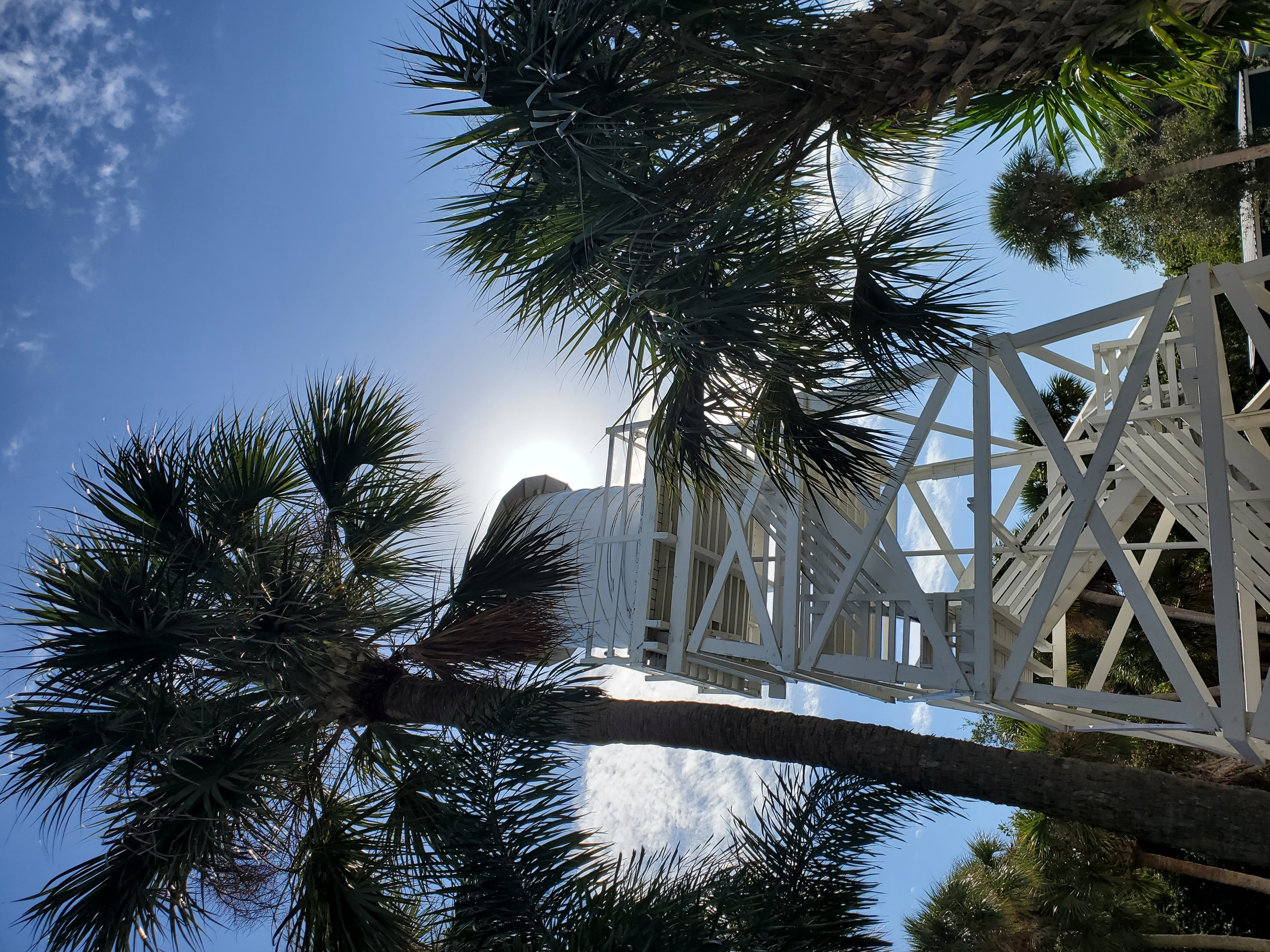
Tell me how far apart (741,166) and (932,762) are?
3.68 metres

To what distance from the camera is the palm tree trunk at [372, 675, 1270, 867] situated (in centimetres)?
387

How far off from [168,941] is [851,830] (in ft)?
12.8

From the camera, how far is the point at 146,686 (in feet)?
15.4

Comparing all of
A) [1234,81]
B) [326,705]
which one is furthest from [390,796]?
[1234,81]

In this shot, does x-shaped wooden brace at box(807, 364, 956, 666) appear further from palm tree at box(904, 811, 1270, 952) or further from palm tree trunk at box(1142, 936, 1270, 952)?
palm tree trunk at box(1142, 936, 1270, 952)

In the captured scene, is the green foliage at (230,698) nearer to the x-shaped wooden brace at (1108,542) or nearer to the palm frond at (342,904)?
the palm frond at (342,904)

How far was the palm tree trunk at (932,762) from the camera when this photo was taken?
152 inches

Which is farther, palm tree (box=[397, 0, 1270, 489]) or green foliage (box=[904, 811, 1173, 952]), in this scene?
green foliage (box=[904, 811, 1173, 952])

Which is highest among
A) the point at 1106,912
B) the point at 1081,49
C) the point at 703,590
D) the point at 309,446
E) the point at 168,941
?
the point at 1081,49

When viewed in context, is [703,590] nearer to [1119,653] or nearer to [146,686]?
[146,686]

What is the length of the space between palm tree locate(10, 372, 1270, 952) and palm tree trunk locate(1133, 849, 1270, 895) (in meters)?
7.74

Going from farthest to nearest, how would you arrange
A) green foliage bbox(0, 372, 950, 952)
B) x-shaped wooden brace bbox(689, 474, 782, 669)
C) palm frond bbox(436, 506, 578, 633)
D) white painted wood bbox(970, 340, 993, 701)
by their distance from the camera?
1. x-shaped wooden brace bbox(689, 474, 782, 669)
2. palm frond bbox(436, 506, 578, 633)
3. white painted wood bbox(970, 340, 993, 701)
4. green foliage bbox(0, 372, 950, 952)

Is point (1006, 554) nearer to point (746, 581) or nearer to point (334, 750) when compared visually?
point (746, 581)

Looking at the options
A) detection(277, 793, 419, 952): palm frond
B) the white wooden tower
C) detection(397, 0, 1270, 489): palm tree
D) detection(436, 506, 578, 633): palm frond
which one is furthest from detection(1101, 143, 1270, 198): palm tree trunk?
detection(277, 793, 419, 952): palm frond
